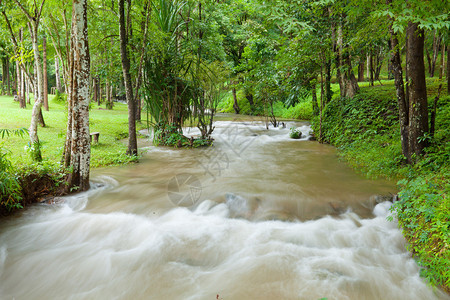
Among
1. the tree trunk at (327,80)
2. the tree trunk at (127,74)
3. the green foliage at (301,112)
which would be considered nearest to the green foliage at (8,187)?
the tree trunk at (127,74)

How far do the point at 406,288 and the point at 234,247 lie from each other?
2160 millimetres

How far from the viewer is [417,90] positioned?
5.34 meters

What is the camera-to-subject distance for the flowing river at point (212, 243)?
312 centimetres

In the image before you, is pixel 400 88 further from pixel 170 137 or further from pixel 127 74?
pixel 170 137

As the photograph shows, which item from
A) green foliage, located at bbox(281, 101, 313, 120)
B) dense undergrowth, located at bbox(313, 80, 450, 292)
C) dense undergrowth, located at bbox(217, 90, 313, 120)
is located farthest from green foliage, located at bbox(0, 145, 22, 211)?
green foliage, located at bbox(281, 101, 313, 120)

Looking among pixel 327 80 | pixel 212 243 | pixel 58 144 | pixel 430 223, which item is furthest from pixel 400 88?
pixel 58 144

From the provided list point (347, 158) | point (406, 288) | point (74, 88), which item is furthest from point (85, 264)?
point (347, 158)

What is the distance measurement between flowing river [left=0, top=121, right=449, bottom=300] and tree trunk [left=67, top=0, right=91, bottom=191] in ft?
2.15

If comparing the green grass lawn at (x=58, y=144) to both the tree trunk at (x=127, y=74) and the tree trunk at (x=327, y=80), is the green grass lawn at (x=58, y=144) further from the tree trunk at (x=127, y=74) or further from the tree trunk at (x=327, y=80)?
the tree trunk at (x=327, y=80)

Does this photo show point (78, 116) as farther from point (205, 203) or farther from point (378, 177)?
point (378, 177)

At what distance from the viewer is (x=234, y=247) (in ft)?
12.9

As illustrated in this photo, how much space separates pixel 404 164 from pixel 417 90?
169cm

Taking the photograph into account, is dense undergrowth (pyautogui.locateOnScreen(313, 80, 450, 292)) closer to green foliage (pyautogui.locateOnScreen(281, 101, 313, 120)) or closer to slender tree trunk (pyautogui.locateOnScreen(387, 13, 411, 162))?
slender tree trunk (pyautogui.locateOnScreen(387, 13, 411, 162))

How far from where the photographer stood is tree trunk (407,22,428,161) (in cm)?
526
